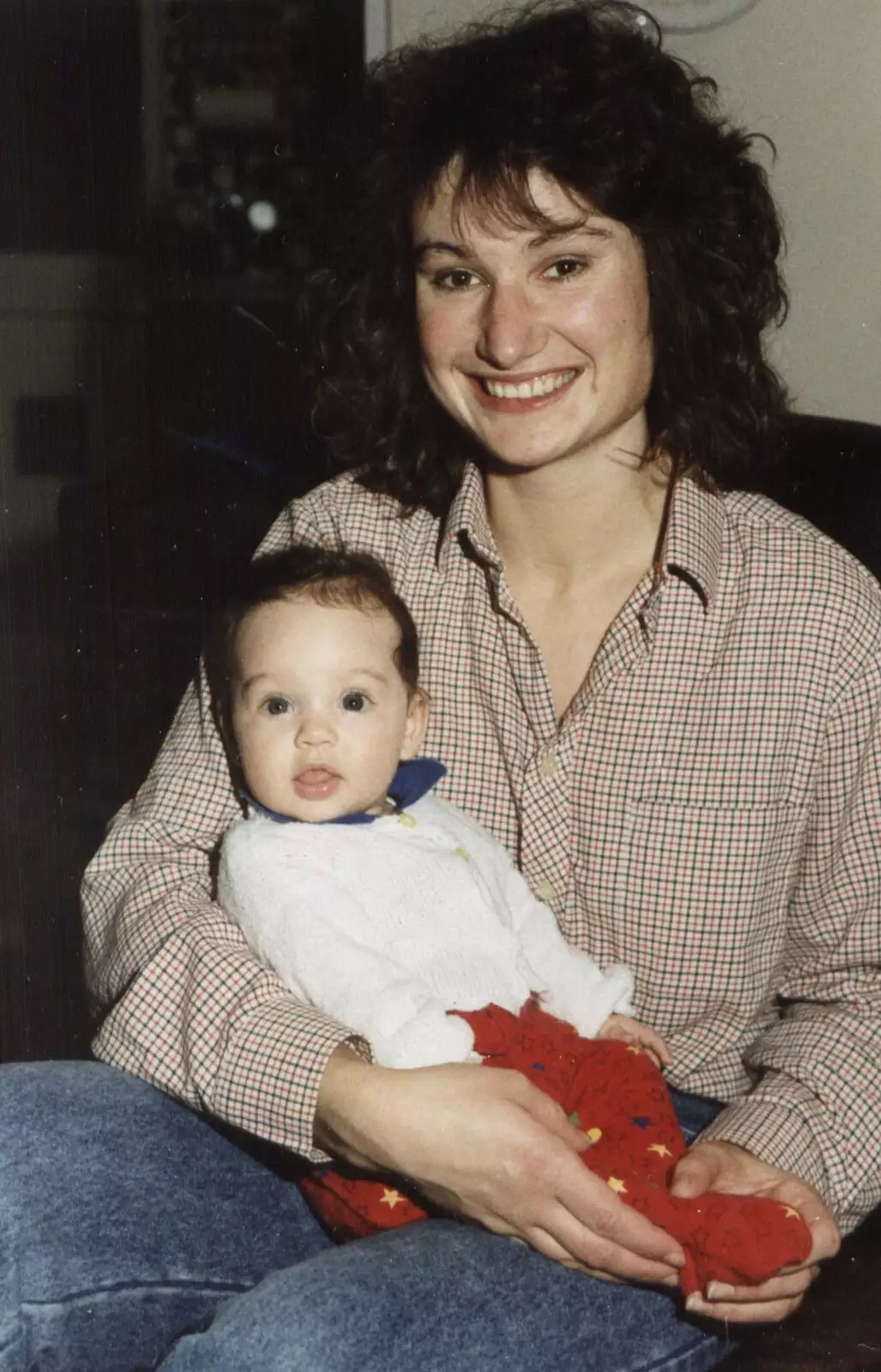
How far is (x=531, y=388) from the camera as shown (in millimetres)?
1479

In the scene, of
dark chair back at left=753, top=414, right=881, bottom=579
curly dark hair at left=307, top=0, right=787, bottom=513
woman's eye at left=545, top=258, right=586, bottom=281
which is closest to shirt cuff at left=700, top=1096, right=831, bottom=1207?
dark chair back at left=753, top=414, right=881, bottom=579

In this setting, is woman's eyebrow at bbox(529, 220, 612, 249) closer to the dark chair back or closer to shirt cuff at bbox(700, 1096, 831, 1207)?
the dark chair back

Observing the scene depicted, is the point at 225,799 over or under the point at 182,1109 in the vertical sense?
over

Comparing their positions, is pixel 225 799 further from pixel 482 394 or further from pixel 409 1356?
pixel 409 1356

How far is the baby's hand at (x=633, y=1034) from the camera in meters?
1.40

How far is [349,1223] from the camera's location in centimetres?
127

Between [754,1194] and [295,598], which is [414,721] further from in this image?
[754,1194]

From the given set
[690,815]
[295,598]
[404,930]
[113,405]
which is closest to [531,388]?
[295,598]

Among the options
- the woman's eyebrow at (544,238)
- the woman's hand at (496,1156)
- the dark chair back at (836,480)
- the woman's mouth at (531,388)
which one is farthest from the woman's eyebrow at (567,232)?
the woman's hand at (496,1156)

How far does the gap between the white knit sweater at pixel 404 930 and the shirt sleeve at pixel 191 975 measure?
0.12 feet

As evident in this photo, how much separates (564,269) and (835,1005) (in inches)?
30.4

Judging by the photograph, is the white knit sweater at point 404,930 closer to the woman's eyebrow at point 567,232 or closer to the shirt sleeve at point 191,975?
the shirt sleeve at point 191,975

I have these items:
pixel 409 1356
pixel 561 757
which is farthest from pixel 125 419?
pixel 409 1356

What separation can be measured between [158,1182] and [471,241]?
3.05ft
